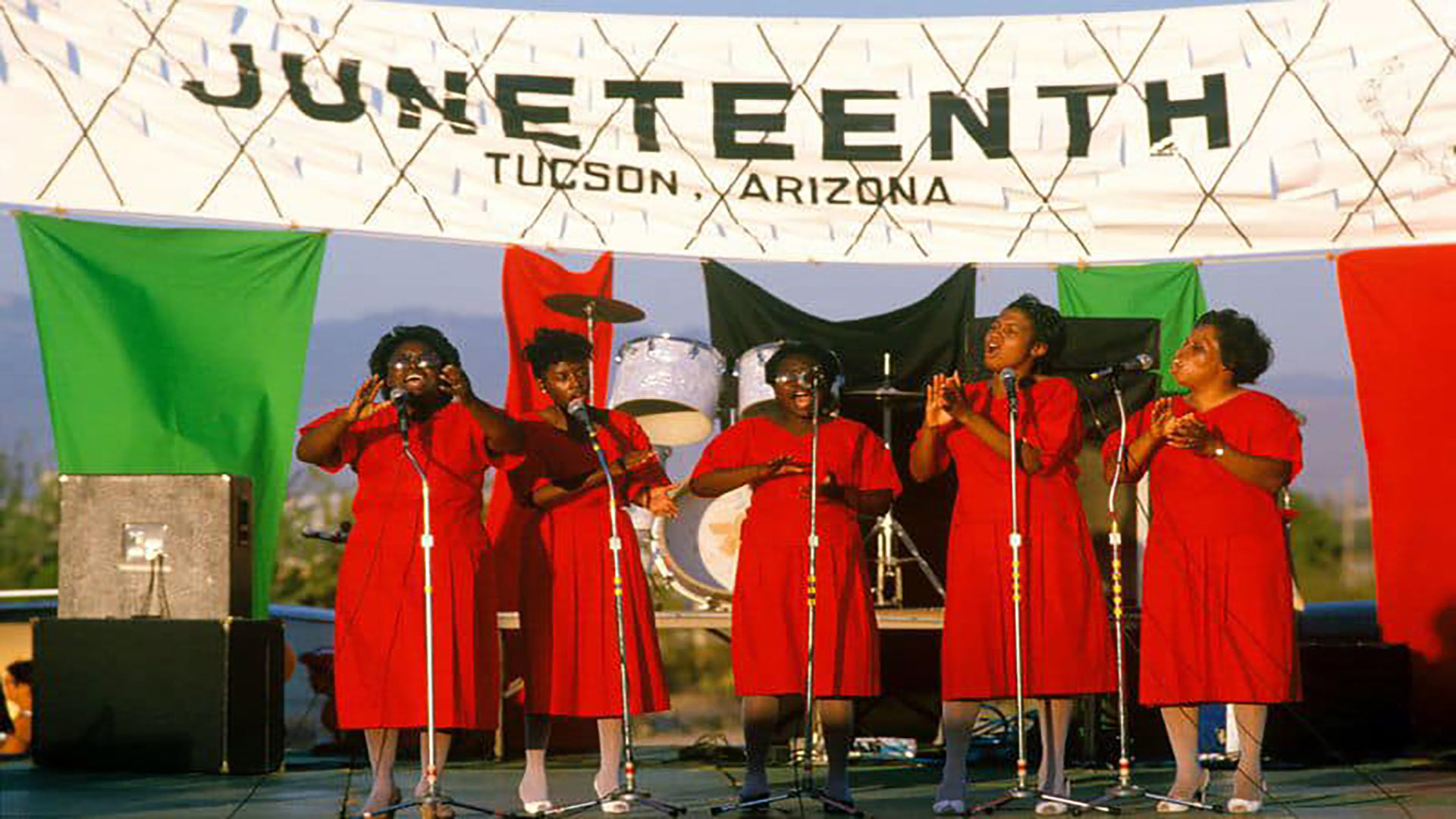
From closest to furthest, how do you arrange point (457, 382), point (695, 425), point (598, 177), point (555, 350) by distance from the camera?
point (457, 382) < point (555, 350) < point (695, 425) < point (598, 177)

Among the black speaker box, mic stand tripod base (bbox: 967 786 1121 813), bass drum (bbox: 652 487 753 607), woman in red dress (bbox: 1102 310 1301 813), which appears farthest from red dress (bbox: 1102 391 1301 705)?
the black speaker box

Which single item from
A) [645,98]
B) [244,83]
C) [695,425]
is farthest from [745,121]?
[244,83]

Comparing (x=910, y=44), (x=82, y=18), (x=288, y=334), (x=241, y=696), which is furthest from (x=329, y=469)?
(x=910, y=44)

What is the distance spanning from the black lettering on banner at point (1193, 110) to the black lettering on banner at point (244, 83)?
4.05 meters

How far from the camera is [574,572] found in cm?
618

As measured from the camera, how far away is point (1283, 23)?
8797 millimetres

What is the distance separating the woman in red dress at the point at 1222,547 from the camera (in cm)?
595

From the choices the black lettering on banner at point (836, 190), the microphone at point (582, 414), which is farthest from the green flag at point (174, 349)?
the microphone at point (582, 414)

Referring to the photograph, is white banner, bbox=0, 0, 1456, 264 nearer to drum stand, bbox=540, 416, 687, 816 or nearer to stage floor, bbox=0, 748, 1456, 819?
stage floor, bbox=0, 748, 1456, 819

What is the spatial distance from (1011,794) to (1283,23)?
4.49 metres

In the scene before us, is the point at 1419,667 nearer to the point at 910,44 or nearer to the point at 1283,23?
the point at 1283,23

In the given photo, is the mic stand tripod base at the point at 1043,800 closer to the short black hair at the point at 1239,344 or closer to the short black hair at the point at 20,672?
the short black hair at the point at 1239,344

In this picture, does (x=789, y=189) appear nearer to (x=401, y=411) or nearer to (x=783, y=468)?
(x=783, y=468)

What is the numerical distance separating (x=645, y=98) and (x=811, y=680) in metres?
3.87
